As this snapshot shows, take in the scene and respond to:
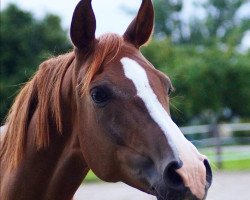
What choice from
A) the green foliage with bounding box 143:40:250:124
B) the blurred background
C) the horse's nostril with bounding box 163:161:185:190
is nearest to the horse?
the horse's nostril with bounding box 163:161:185:190

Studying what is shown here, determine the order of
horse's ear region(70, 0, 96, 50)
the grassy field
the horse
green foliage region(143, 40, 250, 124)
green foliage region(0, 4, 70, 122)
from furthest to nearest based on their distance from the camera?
green foliage region(143, 40, 250, 124), green foliage region(0, 4, 70, 122), the grassy field, horse's ear region(70, 0, 96, 50), the horse

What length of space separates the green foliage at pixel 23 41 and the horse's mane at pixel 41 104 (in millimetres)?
17904

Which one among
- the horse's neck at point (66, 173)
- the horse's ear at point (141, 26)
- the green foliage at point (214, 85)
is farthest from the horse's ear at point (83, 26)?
the green foliage at point (214, 85)

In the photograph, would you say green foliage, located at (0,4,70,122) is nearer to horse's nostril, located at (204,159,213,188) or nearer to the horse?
the horse

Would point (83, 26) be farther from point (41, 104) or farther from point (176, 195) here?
point (176, 195)

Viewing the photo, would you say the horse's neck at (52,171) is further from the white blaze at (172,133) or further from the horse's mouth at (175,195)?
the horse's mouth at (175,195)

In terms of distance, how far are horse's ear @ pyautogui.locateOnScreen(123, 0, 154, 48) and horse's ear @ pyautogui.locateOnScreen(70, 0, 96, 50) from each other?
0.22m

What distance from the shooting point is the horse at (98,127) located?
246 cm

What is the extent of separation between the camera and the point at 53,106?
9.80 ft

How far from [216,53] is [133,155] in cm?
2657

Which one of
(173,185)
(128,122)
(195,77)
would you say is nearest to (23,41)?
(195,77)

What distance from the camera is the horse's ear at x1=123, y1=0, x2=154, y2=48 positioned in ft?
10.1

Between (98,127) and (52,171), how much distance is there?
1.46 feet

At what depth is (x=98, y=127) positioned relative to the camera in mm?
2740
